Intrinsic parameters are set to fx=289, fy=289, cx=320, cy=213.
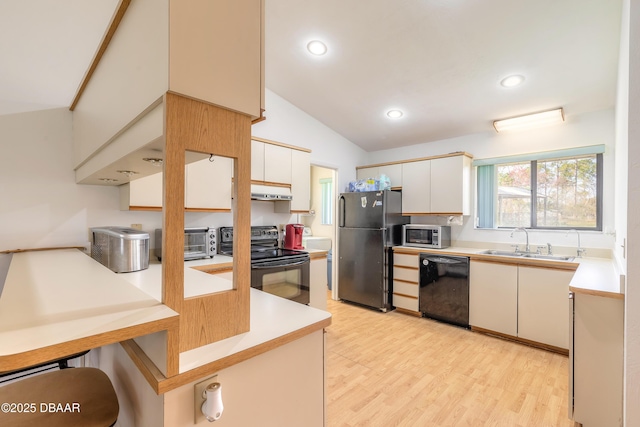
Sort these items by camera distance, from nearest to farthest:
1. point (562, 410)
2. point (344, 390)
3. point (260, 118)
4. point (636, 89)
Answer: point (260, 118) < point (636, 89) < point (562, 410) < point (344, 390)

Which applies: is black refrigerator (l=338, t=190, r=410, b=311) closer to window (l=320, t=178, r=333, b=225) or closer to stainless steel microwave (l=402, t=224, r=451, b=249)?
stainless steel microwave (l=402, t=224, r=451, b=249)

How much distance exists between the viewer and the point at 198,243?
2.70 meters

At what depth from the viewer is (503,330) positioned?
3.04 meters

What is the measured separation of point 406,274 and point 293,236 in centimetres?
156

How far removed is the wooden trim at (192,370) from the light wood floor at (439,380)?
126 cm

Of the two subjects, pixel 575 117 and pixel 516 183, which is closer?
pixel 575 117

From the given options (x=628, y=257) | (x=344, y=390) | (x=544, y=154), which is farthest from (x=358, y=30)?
(x=344, y=390)

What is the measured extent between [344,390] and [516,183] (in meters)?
3.11

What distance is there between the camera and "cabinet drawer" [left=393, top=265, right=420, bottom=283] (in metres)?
3.69

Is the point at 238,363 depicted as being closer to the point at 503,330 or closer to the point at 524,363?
the point at 524,363

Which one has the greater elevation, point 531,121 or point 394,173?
point 531,121

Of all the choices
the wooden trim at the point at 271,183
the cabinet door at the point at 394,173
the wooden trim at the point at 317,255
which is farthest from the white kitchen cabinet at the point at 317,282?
the cabinet door at the point at 394,173

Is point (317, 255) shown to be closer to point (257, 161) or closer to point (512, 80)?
point (257, 161)

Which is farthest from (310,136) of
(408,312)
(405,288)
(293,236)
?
(408,312)
